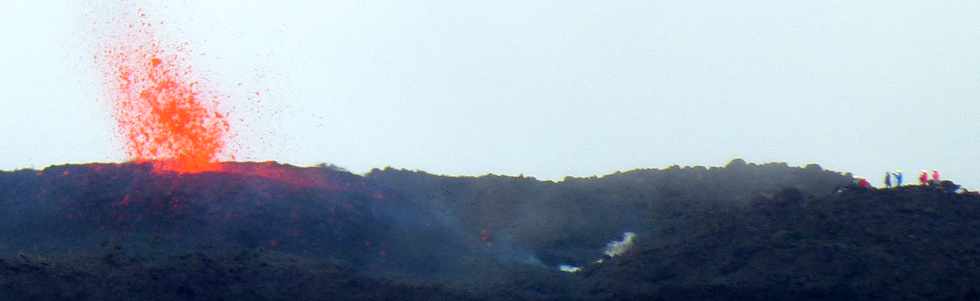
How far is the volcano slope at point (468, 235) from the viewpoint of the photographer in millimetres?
17844

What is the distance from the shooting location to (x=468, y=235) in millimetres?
23781

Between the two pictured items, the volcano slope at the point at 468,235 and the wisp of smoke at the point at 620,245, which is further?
the wisp of smoke at the point at 620,245

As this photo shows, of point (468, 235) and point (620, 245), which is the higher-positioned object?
point (468, 235)

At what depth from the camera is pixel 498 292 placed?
60.2 feet

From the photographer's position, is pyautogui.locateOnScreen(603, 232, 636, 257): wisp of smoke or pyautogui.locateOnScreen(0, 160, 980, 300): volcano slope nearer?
pyautogui.locateOnScreen(0, 160, 980, 300): volcano slope

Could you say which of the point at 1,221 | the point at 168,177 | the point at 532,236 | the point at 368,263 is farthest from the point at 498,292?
the point at 1,221

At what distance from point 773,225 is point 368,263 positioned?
604 centimetres

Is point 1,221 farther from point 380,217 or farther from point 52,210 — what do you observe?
point 380,217

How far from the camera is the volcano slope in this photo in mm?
17844

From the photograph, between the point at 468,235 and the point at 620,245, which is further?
the point at 468,235

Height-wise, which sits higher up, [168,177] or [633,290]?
[168,177]

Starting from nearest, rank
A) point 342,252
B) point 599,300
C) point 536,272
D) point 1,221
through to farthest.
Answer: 1. point 599,300
2. point 536,272
3. point 342,252
4. point 1,221

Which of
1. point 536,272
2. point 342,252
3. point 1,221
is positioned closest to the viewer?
point 536,272

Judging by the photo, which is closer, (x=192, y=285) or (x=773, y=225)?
(x=192, y=285)
